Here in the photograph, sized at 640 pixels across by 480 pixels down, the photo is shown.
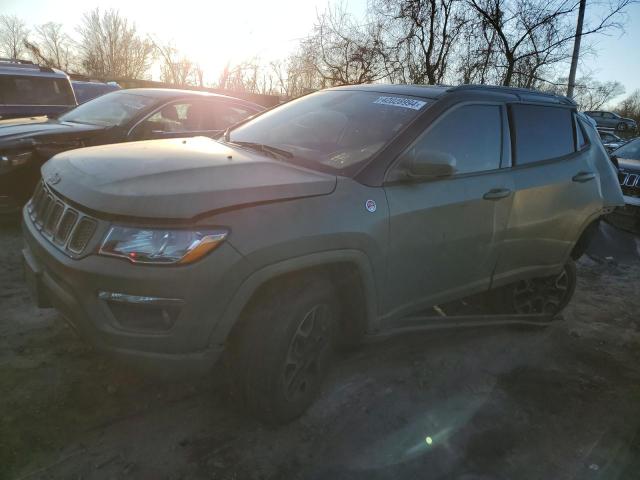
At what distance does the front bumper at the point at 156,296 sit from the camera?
2.02 meters

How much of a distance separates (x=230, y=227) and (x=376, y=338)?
113cm

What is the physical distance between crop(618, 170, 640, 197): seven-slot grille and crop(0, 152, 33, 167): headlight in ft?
25.6

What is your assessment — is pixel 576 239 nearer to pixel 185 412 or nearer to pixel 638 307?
pixel 638 307

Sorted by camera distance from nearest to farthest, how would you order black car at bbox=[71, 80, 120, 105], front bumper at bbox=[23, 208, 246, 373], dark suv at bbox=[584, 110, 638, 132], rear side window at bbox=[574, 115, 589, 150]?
1. front bumper at bbox=[23, 208, 246, 373]
2. rear side window at bbox=[574, 115, 589, 150]
3. black car at bbox=[71, 80, 120, 105]
4. dark suv at bbox=[584, 110, 638, 132]

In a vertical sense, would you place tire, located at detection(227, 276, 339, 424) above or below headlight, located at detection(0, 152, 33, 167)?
below

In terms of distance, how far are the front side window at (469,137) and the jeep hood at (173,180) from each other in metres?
0.77

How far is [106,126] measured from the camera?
18.4 ft

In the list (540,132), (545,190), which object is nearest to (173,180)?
(545,190)

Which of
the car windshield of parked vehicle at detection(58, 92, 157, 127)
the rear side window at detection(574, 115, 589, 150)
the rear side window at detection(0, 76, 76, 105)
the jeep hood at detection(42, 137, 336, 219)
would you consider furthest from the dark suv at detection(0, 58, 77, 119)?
the rear side window at detection(574, 115, 589, 150)

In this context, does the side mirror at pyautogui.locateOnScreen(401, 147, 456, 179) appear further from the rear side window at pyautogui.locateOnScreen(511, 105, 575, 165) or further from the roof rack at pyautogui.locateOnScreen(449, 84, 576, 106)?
the rear side window at pyautogui.locateOnScreen(511, 105, 575, 165)

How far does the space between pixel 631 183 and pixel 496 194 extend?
5704 mm

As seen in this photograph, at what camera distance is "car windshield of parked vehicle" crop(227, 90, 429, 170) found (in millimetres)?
2824

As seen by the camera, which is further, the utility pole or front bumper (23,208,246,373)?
the utility pole

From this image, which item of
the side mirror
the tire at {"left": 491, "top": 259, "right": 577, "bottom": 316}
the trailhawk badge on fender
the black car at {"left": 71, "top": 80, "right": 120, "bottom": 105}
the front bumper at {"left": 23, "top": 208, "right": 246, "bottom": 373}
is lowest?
the tire at {"left": 491, "top": 259, "right": 577, "bottom": 316}
